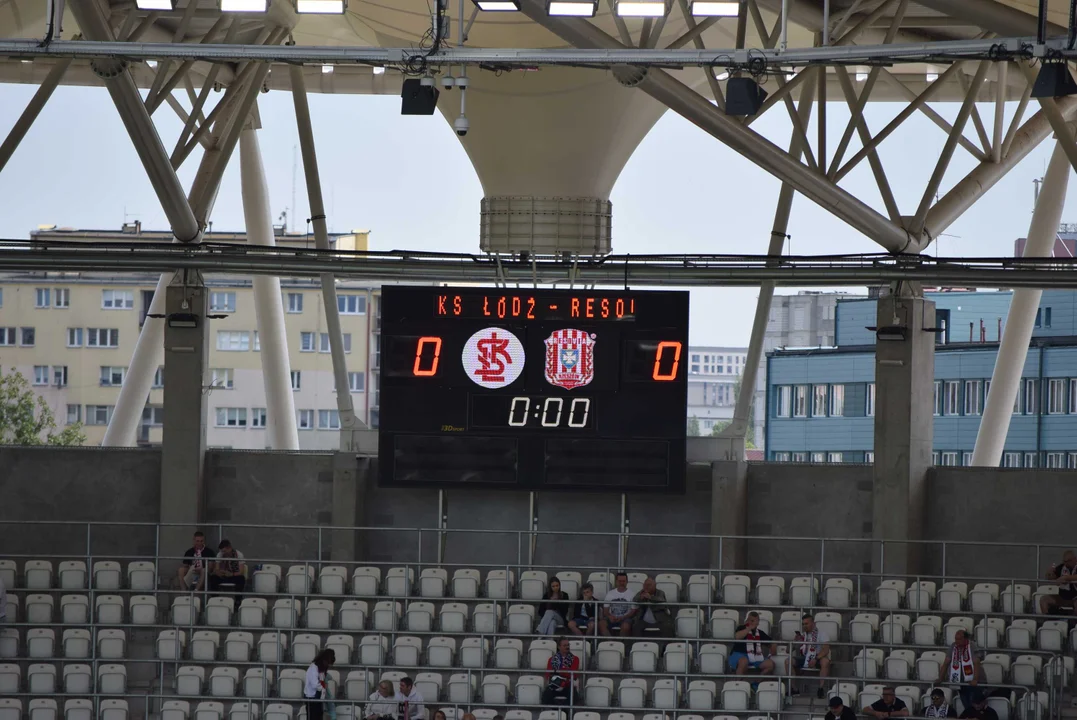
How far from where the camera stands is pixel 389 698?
1866 centimetres

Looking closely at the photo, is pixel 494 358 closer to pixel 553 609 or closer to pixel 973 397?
pixel 553 609

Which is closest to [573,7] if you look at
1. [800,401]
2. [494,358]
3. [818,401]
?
[494,358]

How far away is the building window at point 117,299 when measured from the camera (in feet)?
258

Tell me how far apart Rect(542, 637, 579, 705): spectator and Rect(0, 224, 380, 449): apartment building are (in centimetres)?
5830

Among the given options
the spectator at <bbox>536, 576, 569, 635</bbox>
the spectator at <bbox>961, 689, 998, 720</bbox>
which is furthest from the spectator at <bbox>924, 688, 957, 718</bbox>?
the spectator at <bbox>536, 576, 569, 635</bbox>

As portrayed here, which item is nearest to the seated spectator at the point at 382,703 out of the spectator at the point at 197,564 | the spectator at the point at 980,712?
the spectator at the point at 197,564

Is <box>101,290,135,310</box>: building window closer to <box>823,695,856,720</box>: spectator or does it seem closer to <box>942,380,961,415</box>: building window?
<box>942,380,961,415</box>: building window

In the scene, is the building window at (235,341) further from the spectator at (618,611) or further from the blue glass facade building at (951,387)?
the spectator at (618,611)

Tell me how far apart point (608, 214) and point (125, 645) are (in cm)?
1098

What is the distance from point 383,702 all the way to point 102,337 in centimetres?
6431

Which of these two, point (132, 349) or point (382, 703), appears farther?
point (132, 349)

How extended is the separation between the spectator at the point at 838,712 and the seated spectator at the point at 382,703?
4.53 metres

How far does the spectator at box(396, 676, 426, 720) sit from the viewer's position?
738 inches

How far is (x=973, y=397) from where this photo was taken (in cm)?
6162
